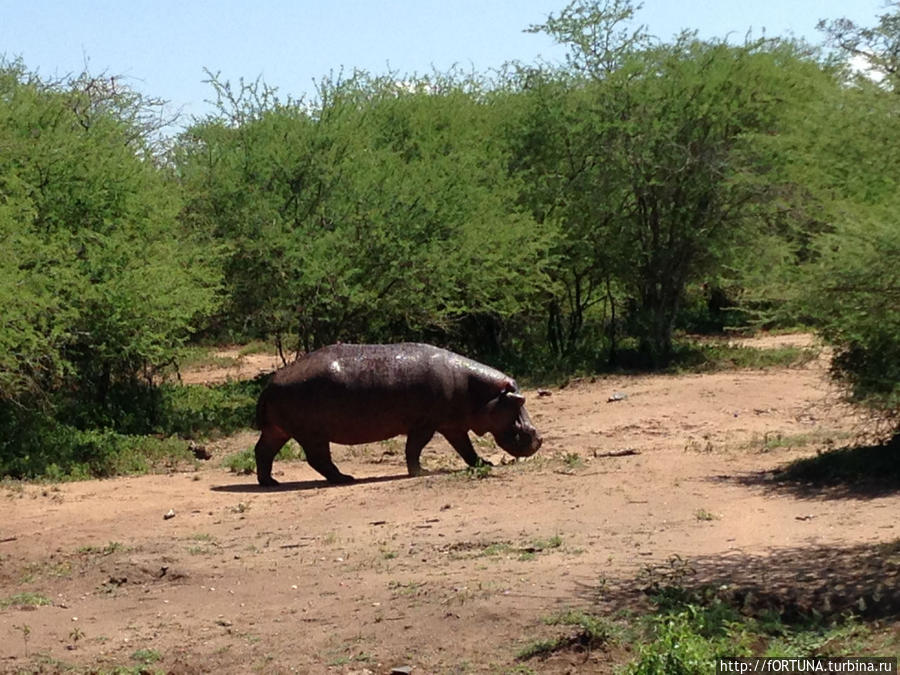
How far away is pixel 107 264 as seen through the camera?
17.4 m

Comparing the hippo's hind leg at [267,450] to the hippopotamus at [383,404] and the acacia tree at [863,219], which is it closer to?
the hippopotamus at [383,404]

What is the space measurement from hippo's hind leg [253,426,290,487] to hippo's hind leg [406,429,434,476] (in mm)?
1299

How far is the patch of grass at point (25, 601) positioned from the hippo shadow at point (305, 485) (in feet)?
14.6

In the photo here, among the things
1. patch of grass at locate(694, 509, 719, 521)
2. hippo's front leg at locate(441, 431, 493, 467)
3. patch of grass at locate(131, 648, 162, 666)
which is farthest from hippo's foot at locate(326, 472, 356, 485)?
patch of grass at locate(131, 648, 162, 666)

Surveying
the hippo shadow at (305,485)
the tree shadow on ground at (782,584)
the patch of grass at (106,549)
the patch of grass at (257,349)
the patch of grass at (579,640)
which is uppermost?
the patch of grass at (257,349)

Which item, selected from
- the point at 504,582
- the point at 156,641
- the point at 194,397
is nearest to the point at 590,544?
the point at 504,582

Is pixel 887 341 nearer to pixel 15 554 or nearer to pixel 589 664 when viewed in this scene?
pixel 589 664

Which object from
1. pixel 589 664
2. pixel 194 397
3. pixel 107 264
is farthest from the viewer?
pixel 194 397

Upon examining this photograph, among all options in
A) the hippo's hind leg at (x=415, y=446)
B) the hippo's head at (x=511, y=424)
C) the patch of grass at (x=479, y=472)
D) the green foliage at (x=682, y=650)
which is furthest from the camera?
the hippo's head at (x=511, y=424)

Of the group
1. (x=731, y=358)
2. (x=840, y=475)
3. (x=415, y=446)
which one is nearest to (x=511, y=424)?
(x=415, y=446)

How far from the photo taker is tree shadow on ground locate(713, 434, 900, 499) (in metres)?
11.5

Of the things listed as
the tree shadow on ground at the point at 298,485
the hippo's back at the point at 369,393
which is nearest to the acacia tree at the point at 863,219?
the hippo's back at the point at 369,393

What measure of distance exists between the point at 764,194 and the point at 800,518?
1304 cm

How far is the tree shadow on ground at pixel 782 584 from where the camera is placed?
25.5 feet
